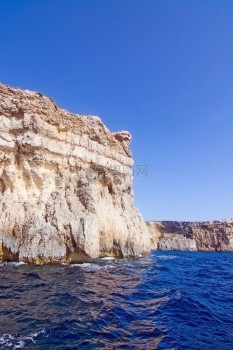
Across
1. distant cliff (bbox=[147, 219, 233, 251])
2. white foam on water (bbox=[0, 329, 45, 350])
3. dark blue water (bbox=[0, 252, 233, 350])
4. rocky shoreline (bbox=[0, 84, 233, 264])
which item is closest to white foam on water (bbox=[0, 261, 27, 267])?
rocky shoreline (bbox=[0, 84, 233, 264])

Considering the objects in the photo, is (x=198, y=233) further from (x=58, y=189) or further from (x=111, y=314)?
(x=111, y=314)

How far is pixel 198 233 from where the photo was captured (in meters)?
114

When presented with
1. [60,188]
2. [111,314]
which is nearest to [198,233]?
[60,188]

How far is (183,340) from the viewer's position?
8.24 meters

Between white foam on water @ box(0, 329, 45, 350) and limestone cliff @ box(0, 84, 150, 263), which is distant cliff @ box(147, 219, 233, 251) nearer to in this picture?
limestone cliff @ box(0, 84, 150, 263)

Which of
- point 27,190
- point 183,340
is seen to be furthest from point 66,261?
point 183,340

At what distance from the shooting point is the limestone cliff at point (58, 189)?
23.8 metres

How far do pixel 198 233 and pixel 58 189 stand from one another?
3786 inches

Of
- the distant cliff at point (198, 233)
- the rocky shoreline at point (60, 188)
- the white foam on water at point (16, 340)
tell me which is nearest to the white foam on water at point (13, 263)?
the rocky shoreline at point (60, 188)

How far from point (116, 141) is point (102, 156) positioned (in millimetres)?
5644

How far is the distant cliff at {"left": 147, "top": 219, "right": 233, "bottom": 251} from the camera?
10931 centimetres

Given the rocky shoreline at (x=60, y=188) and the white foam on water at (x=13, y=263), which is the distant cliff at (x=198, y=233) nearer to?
the rocky shoreline at (x=60, y=188)

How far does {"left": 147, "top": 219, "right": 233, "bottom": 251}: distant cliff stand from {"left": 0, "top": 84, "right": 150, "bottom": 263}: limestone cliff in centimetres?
7619

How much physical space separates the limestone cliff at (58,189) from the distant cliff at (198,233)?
76.2 m
